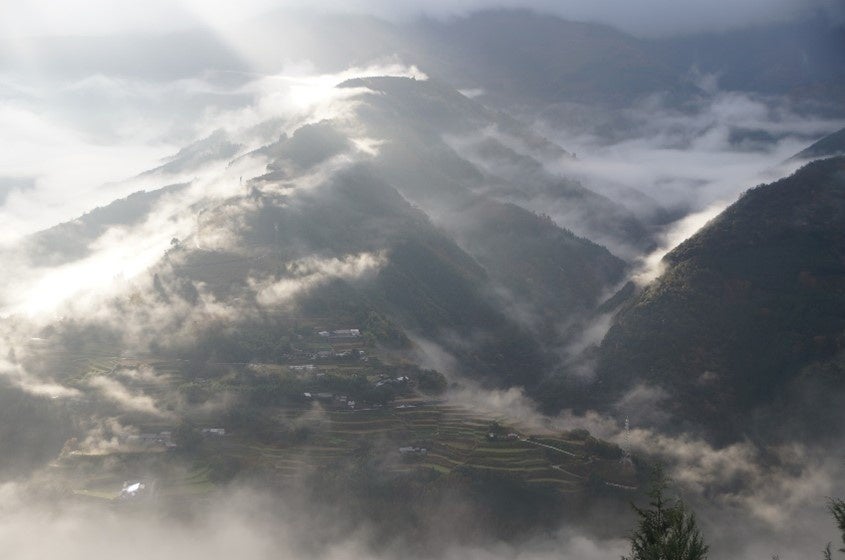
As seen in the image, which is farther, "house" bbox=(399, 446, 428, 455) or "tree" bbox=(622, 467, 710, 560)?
"house" bbox=(399, 446, 428, 455)

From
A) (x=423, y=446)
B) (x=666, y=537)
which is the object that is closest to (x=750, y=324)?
(x=423, y=446)

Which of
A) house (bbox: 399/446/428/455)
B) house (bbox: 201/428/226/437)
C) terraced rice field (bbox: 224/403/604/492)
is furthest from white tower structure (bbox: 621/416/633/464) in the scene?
house (bbox: 201/428/226/437)

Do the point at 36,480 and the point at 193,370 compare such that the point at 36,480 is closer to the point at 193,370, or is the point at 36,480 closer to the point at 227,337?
the point at 193,370

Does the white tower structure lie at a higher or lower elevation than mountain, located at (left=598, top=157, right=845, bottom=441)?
lower

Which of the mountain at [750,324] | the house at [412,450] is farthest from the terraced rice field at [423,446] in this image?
the mountain at [750,324]

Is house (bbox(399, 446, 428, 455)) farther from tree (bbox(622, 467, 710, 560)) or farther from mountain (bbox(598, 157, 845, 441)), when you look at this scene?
tree (bbox(622, 467, 710, 560))

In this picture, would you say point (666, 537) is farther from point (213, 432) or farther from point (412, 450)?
point (213, 432)

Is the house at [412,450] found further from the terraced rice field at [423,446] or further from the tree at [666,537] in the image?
the tree at [666,537]

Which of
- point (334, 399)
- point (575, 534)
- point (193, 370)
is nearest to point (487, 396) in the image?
point (334, 399)
